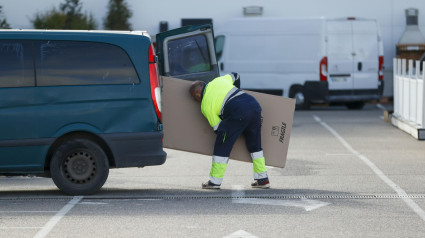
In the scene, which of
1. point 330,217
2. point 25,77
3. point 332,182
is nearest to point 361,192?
point 332,182

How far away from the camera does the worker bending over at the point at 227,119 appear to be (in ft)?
39.8

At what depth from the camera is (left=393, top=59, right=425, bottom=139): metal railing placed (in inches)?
762

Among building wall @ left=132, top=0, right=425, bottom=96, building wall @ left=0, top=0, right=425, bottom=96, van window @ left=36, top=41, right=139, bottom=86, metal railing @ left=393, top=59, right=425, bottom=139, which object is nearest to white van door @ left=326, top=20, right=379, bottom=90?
building wall @ left=0, top=0, right=425, bottom=96

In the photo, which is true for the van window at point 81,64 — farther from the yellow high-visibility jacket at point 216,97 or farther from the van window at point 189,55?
the van window at point 189,55

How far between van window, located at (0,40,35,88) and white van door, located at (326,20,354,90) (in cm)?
1734

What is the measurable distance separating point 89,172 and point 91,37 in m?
1.43

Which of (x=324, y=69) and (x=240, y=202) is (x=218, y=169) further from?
(x=324, y=69)

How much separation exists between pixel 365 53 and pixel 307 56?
1497 millimetres

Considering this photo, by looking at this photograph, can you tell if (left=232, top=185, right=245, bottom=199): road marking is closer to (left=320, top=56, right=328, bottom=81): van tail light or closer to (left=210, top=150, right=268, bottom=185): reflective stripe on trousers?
(left=210, top=150, right=268, bottom=185): reflective stripe on trousers

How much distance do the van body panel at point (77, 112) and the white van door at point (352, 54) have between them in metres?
16.9

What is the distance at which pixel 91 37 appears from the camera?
11625 millimetres

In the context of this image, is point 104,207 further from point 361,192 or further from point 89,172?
point 361,192

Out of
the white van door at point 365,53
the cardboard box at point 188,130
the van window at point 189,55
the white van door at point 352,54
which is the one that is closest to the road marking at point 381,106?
the white van door at point 352,54

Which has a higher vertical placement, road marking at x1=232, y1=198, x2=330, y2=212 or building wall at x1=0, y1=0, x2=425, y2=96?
building wall at x1=0, y1=0, x2=425, y2=96
